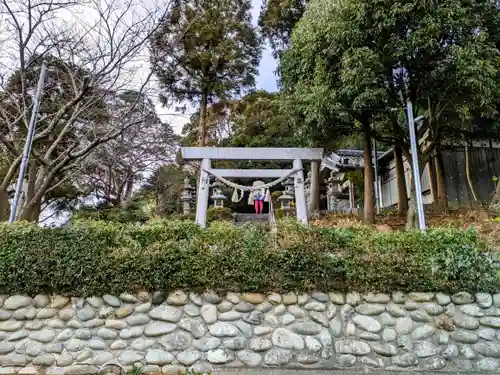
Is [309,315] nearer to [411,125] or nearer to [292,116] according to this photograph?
[411,125]

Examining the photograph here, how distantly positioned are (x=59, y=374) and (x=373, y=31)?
8.79 meters

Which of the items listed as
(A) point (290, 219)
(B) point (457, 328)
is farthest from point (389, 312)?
(A) point (290, 219)

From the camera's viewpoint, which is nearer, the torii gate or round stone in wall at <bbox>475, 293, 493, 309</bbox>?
round stone in wall at <bbox>475, 293, 493, 309</bbox>

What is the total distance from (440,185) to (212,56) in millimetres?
11013

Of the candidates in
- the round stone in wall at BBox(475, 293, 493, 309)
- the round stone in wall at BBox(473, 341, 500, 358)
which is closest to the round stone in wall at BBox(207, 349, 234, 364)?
the round stone in wall at BBox(473, 341, 500, 358)

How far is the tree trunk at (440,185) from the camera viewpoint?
10.3m

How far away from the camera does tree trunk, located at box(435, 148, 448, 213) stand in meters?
10.3

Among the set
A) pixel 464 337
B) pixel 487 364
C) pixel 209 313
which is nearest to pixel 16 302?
pixel 209 313

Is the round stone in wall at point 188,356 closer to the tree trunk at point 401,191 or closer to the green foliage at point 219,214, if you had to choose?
the tree trunk at point 401,191

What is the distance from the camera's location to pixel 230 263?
414cm

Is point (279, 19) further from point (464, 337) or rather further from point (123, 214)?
point (464, 337)

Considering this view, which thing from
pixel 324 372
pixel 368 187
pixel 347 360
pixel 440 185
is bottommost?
pixel 324 372

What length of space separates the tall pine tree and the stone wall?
11462mm

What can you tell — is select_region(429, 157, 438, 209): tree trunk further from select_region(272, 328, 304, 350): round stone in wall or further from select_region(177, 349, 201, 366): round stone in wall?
select_region(177, 349, 201, 366): round stone in wall
